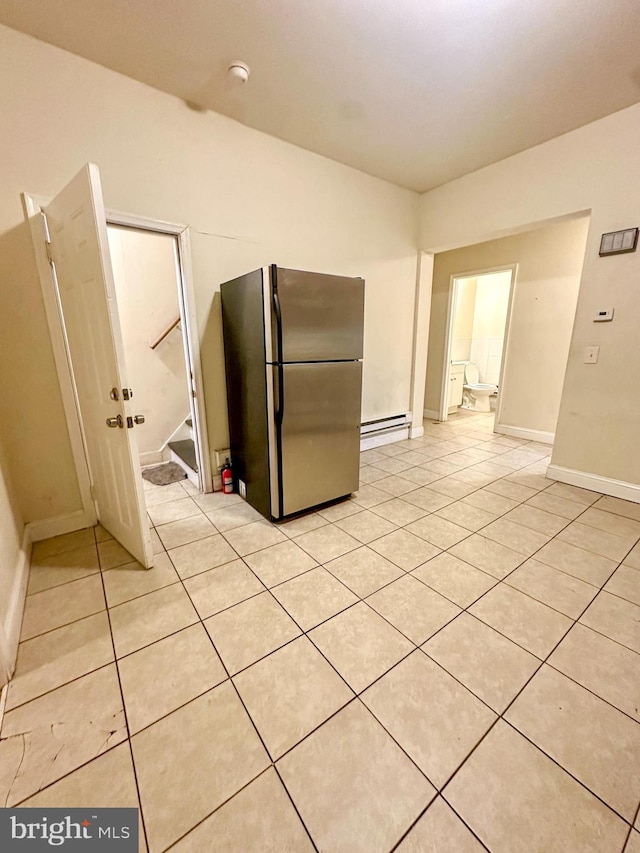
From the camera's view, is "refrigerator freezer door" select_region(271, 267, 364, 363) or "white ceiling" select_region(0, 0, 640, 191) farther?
"refrigerator freezer door" select_region(271, 267, 364, 363)

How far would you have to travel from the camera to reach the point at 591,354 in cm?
276

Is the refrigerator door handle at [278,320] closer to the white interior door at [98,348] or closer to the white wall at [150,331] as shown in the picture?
the white interior door at [98,348]

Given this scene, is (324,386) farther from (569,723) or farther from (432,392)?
(432,392)

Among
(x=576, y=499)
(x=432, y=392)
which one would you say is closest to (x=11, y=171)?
(x=576, y=499)

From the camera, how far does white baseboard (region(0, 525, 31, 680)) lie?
1305 mm

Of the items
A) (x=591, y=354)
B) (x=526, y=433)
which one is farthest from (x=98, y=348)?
(x=526, y=433)

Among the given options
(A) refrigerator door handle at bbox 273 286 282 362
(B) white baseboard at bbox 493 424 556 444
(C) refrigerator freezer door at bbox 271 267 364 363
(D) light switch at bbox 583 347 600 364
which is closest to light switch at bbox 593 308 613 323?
(D) light switch at bbox 583 347 600 364

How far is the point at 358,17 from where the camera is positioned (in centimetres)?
168

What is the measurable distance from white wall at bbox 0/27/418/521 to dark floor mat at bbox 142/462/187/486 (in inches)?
26.7

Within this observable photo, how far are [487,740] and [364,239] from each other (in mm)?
3733

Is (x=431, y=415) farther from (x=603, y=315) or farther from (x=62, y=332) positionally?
(x=62, y=332)

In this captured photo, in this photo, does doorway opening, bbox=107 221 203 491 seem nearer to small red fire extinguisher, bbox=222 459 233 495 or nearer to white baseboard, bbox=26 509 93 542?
small red fire extinguisher, bbox=222 459 233 495

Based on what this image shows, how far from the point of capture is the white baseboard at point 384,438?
3.95 metres

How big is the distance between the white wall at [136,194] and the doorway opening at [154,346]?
91 cm
